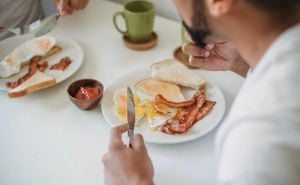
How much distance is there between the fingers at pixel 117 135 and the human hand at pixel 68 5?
1.59 feet

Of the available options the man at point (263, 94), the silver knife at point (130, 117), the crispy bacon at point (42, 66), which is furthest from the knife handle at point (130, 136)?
the crispy bacon at point (42, 66)

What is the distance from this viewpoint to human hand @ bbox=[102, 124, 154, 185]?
68cm

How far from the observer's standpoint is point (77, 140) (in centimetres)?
80

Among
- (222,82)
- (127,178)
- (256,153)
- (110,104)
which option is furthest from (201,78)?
(256,153)

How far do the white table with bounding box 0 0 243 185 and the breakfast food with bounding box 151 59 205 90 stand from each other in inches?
2.3

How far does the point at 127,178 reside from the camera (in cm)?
68

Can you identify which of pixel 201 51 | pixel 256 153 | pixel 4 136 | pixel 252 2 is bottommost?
pixel 4 136

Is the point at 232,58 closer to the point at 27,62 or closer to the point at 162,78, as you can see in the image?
the point at 162,78

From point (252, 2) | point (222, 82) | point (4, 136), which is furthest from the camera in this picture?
point (222, 82)

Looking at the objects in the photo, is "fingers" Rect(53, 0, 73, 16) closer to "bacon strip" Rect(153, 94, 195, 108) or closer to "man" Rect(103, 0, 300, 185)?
"bacon strip" Rect(153, 94, 195, 108)

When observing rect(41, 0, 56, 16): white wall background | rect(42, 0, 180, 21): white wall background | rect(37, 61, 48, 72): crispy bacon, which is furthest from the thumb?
rect(41, 0, 56, 16): white wall background

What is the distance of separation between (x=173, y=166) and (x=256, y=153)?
0.91ft

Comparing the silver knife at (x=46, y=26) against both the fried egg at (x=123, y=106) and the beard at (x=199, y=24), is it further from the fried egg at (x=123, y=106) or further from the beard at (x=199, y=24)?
the beard at (x=199, y=24)

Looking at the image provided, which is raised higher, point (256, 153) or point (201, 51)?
point (256, 153)
